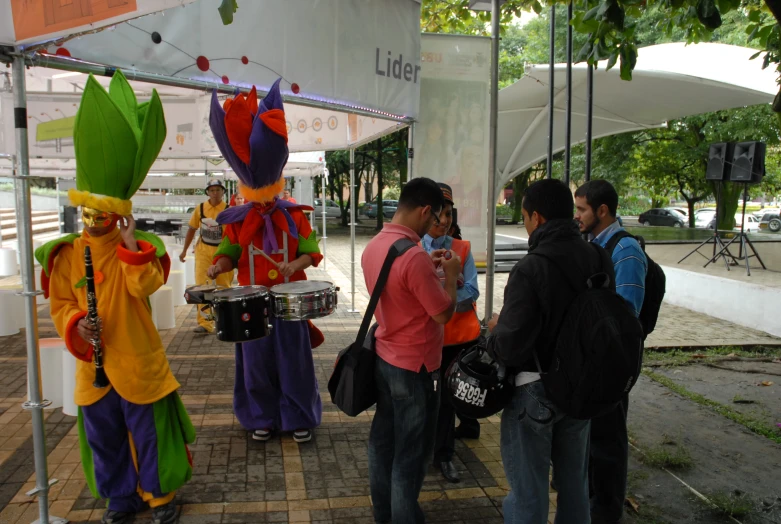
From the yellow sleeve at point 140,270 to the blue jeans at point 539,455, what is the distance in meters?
1.86

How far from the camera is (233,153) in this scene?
13.4ft

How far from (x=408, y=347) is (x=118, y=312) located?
5.03ft

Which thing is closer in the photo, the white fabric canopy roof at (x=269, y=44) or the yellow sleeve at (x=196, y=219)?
the white fabric canopy roof at (x=269, y=44)

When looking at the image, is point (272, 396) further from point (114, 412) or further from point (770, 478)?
point (770, 478)

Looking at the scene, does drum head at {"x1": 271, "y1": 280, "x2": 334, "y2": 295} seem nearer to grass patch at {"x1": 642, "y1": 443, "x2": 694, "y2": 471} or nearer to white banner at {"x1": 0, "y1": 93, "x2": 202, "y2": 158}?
grass patch at {"x1": 642, "y1": 443, "x2": 694, "y2": 471}

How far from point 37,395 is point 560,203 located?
9.14ft

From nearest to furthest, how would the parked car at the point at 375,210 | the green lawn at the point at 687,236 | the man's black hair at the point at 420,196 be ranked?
the man's black hair at the point at 420,196 < the green lawn at the point at 687,236 < the parked car at the point at 375,210

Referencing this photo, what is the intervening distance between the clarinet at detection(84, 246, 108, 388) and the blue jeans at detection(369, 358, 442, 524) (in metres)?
1.41

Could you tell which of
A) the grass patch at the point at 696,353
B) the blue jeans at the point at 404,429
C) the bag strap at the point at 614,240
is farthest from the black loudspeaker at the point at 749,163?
the blue jeans at the point at 404,429

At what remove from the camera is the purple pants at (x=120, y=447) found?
309 centimetres

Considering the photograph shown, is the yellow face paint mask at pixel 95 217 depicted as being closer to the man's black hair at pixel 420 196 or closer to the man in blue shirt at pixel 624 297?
the man's black hair at pixel 420 196

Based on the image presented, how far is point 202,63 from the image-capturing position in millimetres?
4156

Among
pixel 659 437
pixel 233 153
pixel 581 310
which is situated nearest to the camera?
pixel 581 310

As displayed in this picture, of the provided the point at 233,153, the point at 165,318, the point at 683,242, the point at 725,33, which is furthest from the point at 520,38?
the point at 233,153
